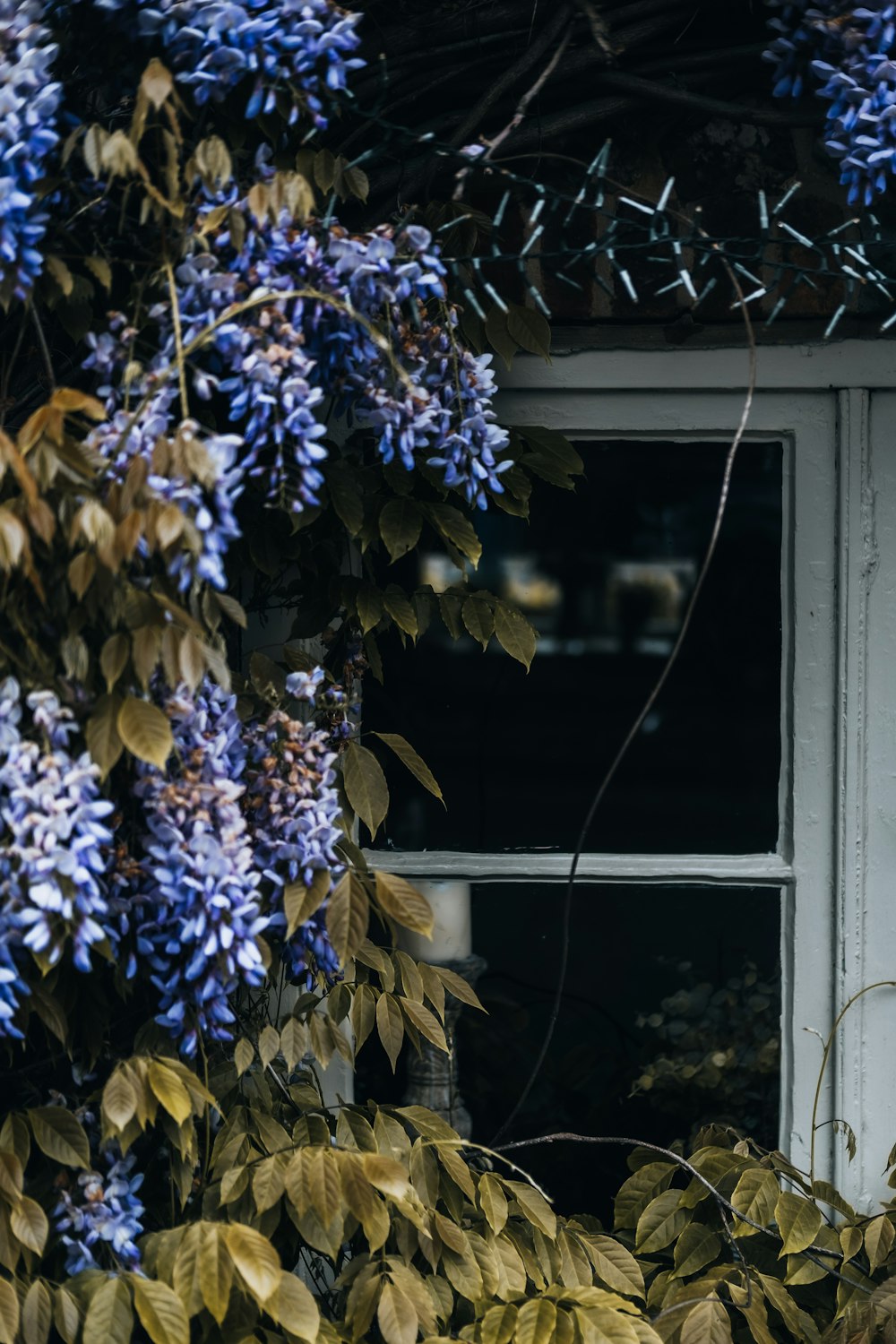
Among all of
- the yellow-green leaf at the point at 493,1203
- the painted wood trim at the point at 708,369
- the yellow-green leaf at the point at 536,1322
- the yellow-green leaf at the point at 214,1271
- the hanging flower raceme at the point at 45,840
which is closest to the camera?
the hanging flower raceme at the point at 45,840

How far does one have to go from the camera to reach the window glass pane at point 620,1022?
185cm

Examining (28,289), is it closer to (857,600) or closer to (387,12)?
(387,12)

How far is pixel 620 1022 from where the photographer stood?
73.9 inches

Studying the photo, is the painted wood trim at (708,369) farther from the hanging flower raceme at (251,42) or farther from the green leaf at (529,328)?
the hanging flower raceme at (251,42)

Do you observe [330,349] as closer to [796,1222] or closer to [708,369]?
[708,369]

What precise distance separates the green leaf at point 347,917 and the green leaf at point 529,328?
0.76 metres

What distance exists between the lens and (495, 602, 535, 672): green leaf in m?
1.61

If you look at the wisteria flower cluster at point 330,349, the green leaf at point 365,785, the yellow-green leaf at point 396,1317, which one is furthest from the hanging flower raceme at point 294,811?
the yellow-green leaf at point 396,1317

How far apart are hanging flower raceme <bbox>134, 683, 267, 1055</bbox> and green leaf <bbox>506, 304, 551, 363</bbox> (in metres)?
0.66

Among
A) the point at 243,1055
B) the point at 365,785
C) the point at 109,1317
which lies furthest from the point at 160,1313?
the point at 365,785

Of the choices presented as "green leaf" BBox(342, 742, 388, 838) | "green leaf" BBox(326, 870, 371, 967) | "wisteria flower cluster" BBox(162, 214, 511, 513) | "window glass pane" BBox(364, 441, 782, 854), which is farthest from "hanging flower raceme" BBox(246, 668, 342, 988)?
"window glass pane" BBox(364, 441, 782, 854)

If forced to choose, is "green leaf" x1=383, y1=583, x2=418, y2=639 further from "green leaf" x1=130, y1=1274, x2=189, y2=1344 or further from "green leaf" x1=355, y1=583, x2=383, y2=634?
"green leaf" x1=130, y1=1274, x2=189, y2=1344

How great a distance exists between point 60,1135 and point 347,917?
405mm

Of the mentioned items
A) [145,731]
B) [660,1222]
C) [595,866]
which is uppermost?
[145,731]
